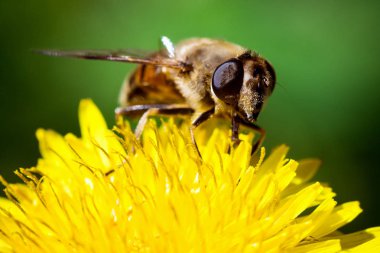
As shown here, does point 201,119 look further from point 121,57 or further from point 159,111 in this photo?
point 121,57

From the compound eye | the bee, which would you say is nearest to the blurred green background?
the bee

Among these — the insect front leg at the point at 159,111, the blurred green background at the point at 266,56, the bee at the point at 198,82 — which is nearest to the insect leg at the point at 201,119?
the bee at the point at 198,82

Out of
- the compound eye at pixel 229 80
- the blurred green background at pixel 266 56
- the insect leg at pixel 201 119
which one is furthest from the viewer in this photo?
the blurred green background at pixel 266 56

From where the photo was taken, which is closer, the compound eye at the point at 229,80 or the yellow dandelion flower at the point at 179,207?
the yellow dandelion flower at the point at 179,207

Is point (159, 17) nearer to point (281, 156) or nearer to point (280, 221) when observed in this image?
point (281, 156)

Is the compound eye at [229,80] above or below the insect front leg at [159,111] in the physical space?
below

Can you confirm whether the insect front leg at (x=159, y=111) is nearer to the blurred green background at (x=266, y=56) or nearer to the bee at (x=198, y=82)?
the bee at (x=198, y=82)

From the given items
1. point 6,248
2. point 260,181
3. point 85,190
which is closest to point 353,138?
point 260,181

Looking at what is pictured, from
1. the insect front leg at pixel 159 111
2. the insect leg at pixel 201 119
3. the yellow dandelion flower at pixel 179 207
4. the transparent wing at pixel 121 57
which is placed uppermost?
the transparent wing at pixel 121 57

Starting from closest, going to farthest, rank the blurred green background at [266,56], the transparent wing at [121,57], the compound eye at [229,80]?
the compound eye at [229,80]
the transparent wing at [121,57]
the blurred green background at [266,56]

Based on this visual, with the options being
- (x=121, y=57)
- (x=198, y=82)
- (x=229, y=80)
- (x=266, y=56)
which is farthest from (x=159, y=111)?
(x=266, y=56)
